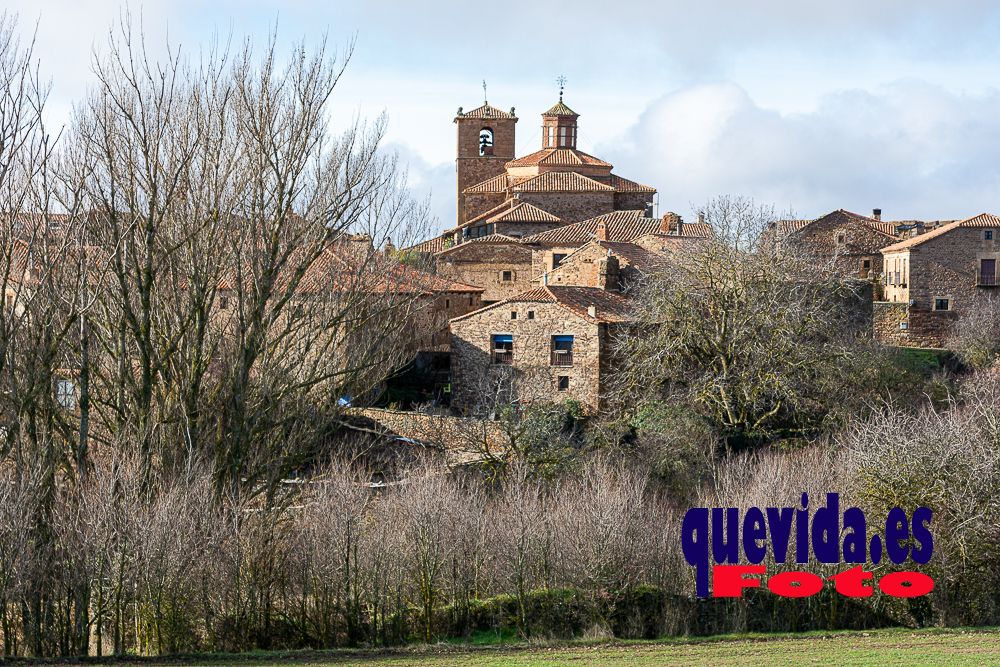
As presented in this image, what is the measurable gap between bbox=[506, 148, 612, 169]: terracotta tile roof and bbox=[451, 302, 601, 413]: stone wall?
28731 millimetres

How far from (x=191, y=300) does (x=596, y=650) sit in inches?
316

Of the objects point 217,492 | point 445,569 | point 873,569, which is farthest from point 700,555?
point 217,492

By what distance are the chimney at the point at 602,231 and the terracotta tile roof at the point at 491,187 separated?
39.5 ft

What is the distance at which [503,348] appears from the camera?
115ft

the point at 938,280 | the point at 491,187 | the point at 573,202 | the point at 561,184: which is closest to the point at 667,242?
the point at 938,280

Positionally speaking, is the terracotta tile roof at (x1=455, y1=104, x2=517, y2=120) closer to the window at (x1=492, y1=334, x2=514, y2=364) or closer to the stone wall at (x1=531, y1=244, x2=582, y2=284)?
the stone wall at (x1=531, y1=244, x2=582, y2=284)

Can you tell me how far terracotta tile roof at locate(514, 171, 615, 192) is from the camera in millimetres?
58188

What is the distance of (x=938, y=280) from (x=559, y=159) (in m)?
21.9

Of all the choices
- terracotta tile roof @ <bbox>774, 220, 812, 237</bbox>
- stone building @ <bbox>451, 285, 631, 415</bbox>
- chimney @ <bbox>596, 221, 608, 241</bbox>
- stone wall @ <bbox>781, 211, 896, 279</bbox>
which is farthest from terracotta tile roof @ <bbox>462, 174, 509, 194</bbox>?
stone building @ <bbox>451, 285, 631, 415</bbox>

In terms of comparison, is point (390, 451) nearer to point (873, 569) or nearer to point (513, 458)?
point (513, 458)

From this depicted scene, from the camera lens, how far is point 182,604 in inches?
698

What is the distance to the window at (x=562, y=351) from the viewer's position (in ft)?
114

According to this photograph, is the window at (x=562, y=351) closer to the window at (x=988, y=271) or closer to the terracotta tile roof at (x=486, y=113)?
the window at (x=988, y=271)

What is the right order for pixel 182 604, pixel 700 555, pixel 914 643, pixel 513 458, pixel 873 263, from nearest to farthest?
pixel 182 604 → pixel 914 643 → pixel 700 555 → pixel 513 458 → pixel 873 263
